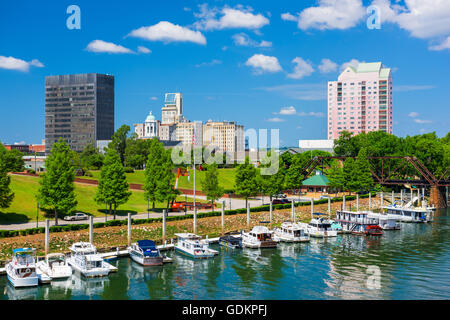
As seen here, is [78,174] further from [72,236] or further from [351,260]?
[351,260]

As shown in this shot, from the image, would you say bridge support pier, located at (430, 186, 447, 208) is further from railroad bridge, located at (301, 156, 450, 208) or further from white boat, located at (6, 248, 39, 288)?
white boat, located at (6, 248, 39, 288)

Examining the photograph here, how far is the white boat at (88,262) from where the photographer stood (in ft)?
168

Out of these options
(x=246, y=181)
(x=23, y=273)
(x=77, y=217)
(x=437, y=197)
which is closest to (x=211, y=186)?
(x=246, y=181)

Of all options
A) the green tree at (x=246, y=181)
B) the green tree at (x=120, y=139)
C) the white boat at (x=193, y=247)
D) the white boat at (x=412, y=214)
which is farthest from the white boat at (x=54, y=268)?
the green tree at (x=120, y=139)

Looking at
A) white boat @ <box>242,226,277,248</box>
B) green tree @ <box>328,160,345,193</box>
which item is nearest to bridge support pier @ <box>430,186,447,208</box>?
green tree @ <box>328,160,345,193</box>

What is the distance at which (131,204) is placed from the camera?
93.9 metres

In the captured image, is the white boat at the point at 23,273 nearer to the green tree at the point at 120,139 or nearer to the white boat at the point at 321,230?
the white boat at the point at 321,230

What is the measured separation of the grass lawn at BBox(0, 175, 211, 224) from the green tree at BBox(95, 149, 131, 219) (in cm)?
447

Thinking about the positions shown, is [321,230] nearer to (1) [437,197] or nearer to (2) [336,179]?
(2) [336,179]

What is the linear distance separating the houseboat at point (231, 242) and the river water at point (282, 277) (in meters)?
1.52

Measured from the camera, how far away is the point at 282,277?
51.2 meters

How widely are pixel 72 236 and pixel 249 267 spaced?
27.1 m

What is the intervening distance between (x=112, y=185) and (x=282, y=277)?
124 feet

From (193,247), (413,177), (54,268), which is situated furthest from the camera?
(413,177)
